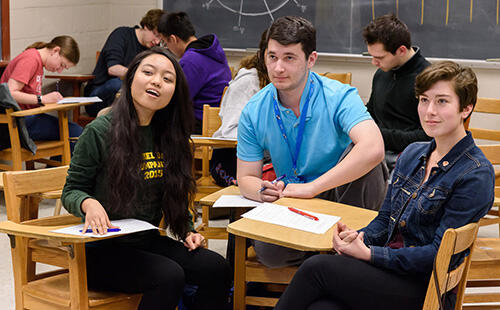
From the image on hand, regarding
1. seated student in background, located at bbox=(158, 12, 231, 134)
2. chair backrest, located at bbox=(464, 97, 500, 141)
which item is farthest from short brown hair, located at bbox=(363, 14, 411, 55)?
seated student in background, located at bbox=(158, 12, 231, 134)

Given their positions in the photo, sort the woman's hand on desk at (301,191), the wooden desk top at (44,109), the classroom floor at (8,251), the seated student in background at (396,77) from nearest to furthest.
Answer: the woman's hand on desk at (301,191) < the classroom floor at (8,251) < the seated student in background at (396,77) < the wooden desk top at (44,109)

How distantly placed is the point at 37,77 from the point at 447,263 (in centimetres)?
347

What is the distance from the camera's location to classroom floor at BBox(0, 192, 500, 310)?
283 cm

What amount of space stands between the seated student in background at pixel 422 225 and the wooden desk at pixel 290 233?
0.05 meters

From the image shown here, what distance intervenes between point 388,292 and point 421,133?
1.79 metres

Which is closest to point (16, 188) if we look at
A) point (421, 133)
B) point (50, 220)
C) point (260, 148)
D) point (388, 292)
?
point (50, 220)

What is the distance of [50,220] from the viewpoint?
214 centimetres

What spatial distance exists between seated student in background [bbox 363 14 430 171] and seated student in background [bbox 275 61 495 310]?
158cm

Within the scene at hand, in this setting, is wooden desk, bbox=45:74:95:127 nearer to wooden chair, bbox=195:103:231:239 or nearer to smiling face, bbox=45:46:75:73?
smiling face, bbox=45:46:75:73

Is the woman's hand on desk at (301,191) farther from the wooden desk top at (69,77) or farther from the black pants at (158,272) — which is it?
the wooden desk top at (69,77)

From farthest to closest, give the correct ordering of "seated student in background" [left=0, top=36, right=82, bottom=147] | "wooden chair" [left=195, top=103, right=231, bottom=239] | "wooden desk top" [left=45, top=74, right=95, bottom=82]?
"wooden desk top" [left=45, top=74, right=95, bottom=82]
"seated student in background" [left=0, top=36, right=82, bottom=147]
"wooden chair" [left=195, top=103, right=231, bottom=239]

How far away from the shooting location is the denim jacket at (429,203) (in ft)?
5.55

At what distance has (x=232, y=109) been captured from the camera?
10.8 ft

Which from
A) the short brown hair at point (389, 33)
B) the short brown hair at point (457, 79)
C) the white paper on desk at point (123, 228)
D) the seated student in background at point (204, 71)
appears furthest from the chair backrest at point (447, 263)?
the seated student in background at point (204, 71)
